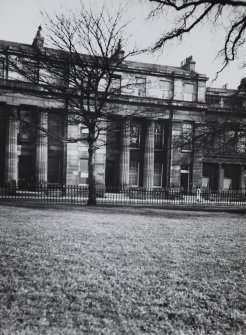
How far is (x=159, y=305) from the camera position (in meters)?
4.35

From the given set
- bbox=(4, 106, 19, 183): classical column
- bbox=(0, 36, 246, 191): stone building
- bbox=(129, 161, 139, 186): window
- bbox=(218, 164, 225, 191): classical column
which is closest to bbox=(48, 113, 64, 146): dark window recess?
bbox=(0, 36, 246, 191): stone building

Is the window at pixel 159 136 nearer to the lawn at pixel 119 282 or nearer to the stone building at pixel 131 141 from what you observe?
the stone building at pixel 131 141

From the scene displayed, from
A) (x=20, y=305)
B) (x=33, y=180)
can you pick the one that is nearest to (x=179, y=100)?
(x=33, y=180)

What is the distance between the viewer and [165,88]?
34.1 metres

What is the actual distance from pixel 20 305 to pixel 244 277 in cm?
417

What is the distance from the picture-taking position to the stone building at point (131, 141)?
28719mm

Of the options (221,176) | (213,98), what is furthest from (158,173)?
(213,98)

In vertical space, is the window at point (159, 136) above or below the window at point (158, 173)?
above

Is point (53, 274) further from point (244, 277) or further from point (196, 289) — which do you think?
point (244, 277)

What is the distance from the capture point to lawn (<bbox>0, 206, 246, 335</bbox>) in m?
3.78

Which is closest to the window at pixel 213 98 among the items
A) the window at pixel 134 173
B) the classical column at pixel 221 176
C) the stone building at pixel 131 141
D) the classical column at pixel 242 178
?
the stone building at pixel 131 141

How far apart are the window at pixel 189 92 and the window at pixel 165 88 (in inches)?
81.8

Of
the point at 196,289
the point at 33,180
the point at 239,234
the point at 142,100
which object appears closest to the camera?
the point at 196,289

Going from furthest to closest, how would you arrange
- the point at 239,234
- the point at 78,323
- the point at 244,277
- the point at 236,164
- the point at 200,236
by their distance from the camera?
1. the point at 236,164
2. the point at 239,234
3. the point at 200,236
4. the point at 244,277
5. the point at 78,323
